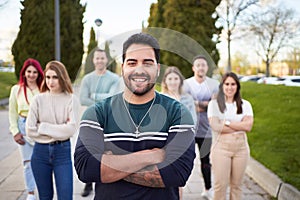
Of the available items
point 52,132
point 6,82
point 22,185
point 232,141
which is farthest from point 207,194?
point 6,82

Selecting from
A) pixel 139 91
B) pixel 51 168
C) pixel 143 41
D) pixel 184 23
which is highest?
pixel 184 23

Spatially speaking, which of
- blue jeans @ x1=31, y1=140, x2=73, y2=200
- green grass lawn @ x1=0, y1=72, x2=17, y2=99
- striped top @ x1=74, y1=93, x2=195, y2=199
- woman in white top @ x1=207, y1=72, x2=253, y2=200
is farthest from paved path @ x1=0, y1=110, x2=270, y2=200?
green grass lawn @ x1=0, y1=72, x2=17, y2=99

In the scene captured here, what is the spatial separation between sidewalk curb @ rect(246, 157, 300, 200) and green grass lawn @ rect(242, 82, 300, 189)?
0.09 meters

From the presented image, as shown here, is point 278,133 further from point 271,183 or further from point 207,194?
point 207,194

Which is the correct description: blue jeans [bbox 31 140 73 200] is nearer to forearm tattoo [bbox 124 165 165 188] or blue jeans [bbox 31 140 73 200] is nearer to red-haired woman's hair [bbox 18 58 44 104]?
red-haired woman's hair [bbox 18 58 44 104]

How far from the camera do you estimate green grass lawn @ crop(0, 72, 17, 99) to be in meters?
18.9

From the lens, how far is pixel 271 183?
4.24 metres

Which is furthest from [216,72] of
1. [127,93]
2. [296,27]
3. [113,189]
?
[296,27]

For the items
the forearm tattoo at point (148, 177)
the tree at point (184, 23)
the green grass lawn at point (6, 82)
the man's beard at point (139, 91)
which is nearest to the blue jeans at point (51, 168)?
the tree at point (184, 23)

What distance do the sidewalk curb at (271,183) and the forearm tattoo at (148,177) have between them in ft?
8.48

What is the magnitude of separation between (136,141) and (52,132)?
1618 mm

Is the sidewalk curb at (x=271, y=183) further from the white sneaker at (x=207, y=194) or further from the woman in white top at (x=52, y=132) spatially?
the woman in white top at (x=52, y=132)

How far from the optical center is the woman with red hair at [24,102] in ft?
11.8

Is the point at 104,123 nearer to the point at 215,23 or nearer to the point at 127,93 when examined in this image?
the point at 127,93
